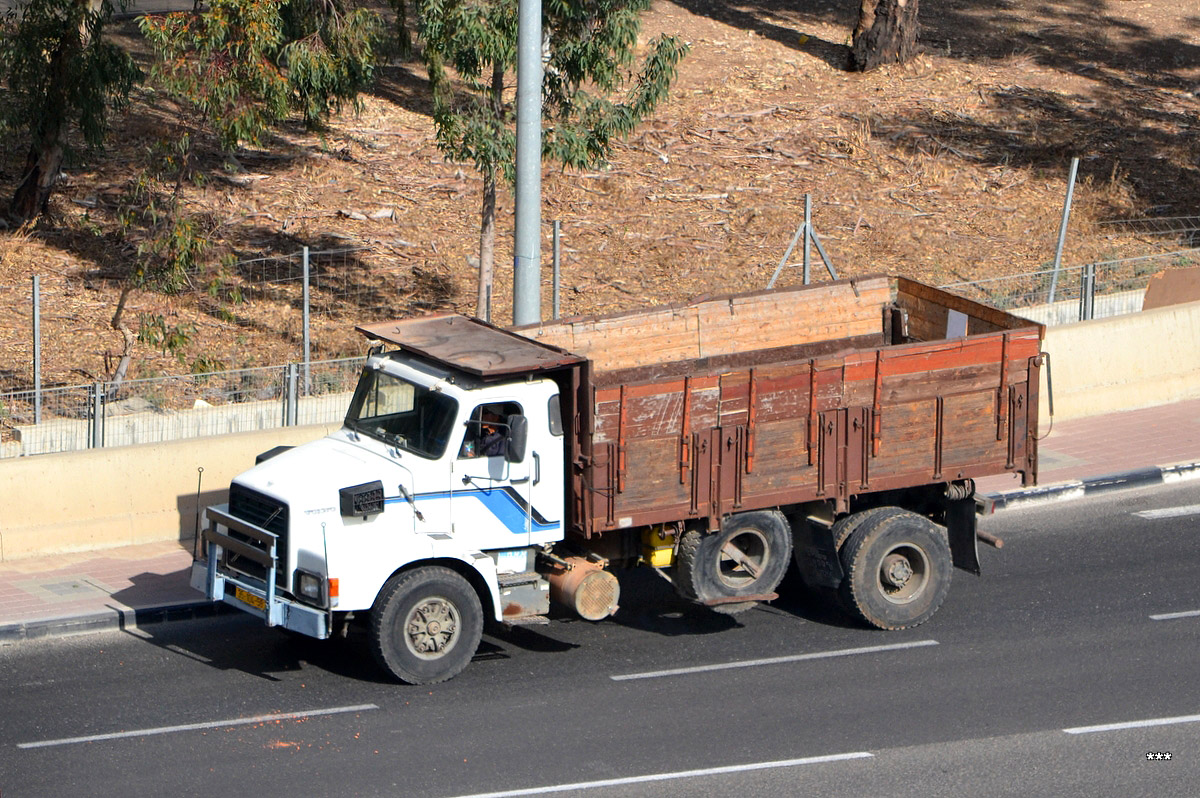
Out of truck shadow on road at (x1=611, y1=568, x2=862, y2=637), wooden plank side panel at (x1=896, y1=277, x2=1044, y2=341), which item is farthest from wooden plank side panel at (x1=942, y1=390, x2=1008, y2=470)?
truck shadow on road at (x1=611, y1=568, x2=862, y2=637)

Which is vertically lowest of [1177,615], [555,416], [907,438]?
[1177,615]

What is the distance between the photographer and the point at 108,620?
12.2m

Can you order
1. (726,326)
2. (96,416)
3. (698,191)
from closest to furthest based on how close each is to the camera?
(726,326)
(96,416)
(698,191)

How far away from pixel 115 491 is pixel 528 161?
499 cm

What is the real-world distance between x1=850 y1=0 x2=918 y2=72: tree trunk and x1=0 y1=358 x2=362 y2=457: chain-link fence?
18481 mm

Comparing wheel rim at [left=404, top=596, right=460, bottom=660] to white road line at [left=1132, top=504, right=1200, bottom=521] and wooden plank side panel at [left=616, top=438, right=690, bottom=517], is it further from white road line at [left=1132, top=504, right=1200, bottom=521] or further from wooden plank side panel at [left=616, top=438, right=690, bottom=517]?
white road line at [left=1132, top=504, right=1200, bottom=521]

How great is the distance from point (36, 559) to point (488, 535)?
512 cm

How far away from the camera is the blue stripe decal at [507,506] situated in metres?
10.9

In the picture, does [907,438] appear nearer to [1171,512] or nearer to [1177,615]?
[1177,615]

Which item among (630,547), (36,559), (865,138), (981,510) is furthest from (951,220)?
(36,559)

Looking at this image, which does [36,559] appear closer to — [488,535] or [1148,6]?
[488,535]

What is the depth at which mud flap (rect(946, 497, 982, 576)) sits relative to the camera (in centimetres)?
1235

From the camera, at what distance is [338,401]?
50.1ft

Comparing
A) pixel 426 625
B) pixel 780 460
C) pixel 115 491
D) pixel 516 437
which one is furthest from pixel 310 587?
pixel 115 491
